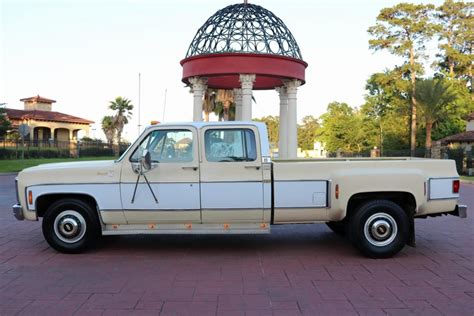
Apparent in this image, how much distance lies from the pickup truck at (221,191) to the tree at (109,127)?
57.1 m

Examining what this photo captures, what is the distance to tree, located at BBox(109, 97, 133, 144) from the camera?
60.1 meters

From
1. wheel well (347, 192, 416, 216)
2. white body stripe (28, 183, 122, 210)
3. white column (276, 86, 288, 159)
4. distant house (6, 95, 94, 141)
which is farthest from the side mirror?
distant house (6, 95, 94, 141)

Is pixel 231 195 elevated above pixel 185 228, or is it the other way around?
pixel 231 195

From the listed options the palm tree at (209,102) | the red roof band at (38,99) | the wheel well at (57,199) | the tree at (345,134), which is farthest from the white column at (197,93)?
the red roof band at (38,99)

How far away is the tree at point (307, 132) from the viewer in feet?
363

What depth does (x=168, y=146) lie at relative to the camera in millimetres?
6684

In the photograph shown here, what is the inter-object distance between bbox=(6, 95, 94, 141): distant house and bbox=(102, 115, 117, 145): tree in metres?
2.00

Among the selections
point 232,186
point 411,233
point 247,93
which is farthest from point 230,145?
point 247,93

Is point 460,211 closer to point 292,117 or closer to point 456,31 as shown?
point 292,117

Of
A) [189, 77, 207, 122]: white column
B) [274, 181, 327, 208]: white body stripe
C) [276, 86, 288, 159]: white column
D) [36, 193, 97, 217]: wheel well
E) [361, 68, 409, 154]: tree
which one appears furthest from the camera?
[361, 68, 409, 154]: tree

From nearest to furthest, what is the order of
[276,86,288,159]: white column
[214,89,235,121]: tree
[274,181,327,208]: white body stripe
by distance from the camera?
[274,181,327,208]: white body stripe, [276,86,288,159]: white column, [214,89,235,121]: tree

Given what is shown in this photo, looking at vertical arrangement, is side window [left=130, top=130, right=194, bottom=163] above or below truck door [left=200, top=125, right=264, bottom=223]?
above

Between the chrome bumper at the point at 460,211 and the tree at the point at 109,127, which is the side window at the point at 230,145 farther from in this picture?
the tree at the point at 109,127

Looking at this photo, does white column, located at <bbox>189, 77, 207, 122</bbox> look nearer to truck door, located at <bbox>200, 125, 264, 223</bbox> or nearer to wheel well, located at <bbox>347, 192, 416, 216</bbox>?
truck door, located at <bbox>200, 125, 264, 223</bbox>
